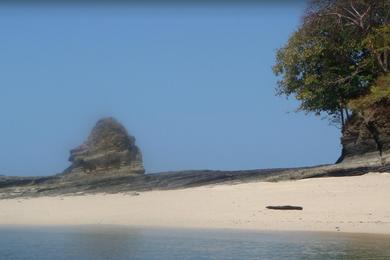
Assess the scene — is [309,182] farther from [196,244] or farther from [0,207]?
[0,207]

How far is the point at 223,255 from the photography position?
10758 mm

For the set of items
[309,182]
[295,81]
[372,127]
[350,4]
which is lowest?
[309,182]

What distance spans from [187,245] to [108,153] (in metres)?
17.9

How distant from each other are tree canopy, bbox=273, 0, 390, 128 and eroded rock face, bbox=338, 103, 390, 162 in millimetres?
1387

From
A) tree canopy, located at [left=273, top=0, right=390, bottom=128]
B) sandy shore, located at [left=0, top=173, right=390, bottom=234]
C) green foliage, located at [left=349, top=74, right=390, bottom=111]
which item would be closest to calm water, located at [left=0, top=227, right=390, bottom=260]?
sandy shore, located at [left=0, top=173, right=390, bottom=234]

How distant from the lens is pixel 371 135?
22109 millimetres

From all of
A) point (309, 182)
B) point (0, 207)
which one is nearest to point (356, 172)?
point (309, 182)

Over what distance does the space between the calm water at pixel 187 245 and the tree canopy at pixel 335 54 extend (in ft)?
37.5

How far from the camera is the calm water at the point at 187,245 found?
35.3ft

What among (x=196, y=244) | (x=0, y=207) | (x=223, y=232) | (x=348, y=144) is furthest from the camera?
(x=348, y=144)

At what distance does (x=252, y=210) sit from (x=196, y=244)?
14.8 feet

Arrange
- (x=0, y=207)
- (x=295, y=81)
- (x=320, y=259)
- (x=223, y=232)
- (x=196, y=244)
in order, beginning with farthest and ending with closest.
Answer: (x=295, y=81)
(x=0, y=207)
(x=223, y=232)
(x=196, y=244)
(x=320, y=259)

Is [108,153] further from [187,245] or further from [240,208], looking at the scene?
[187,245]

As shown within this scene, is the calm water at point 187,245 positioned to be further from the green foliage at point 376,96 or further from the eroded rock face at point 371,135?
the eroded rock face at point 371,135
